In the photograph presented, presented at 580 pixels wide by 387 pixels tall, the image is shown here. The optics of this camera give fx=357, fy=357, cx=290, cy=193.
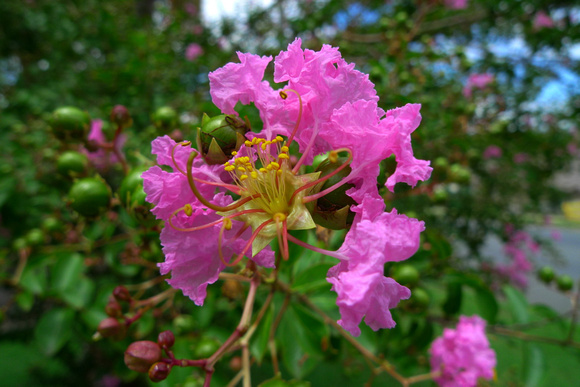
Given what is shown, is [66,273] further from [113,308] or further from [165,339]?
[165,339]

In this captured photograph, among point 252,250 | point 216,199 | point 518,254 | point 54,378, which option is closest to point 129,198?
point 216,199

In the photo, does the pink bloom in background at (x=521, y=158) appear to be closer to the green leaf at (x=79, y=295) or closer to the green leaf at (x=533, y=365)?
the green leaf at (x=533, y=365)

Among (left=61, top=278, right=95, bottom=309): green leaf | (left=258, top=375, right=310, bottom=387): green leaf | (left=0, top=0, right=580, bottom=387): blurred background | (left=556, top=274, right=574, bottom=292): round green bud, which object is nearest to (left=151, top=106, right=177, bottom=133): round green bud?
(left=0, top=0, right=580, bottom=387): blurred background

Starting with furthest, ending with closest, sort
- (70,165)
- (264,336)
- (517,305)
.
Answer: (517,305)
(70,165)
(264,336)

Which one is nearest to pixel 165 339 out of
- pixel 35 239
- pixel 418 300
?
pixel 418 300

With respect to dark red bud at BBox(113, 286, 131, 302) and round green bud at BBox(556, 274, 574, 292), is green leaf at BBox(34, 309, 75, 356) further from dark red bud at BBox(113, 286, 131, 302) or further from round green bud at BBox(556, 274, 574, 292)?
round green bud at BBox(556, 274, 574, 292)

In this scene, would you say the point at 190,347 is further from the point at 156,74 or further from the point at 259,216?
the point at 156,74
